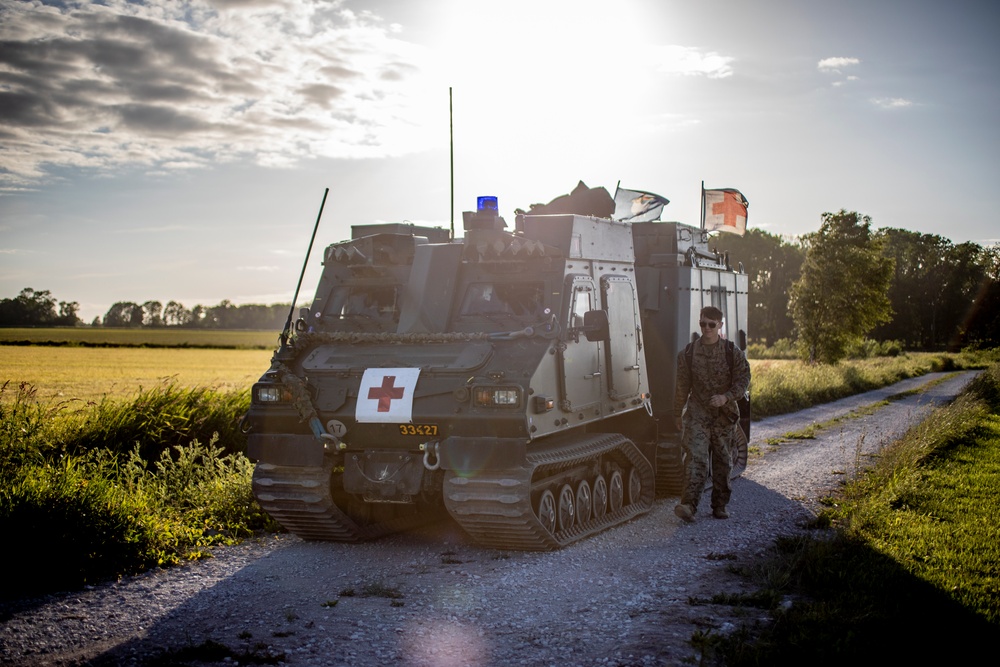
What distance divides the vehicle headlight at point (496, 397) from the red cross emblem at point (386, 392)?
76cm

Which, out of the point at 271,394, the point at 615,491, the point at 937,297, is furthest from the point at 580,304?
the point at 937,297

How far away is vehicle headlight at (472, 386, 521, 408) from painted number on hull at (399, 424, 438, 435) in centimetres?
49

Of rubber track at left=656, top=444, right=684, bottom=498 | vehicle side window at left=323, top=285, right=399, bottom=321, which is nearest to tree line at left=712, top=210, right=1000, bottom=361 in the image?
rubber track at left=656, top=444, right=684, bottom=498

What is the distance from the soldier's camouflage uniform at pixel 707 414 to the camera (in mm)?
10289

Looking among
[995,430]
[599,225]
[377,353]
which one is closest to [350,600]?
[377,353]

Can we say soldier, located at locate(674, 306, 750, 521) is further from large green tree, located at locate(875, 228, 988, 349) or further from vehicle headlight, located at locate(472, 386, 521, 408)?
large green tree, located at locate(875, 228, 988, 349)

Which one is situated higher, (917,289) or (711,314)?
(917,289)

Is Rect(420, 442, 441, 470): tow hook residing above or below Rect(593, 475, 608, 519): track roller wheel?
above

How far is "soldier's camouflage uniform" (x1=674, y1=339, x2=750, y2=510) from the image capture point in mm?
10289

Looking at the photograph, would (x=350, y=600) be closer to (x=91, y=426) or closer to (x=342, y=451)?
(x=342, y=451)

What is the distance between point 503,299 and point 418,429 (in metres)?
1.88

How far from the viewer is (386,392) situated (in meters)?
8.82

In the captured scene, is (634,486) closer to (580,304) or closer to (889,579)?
(580,304)

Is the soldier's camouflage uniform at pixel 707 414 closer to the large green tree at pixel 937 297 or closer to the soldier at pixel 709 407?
the soldier at pixel 709 407
